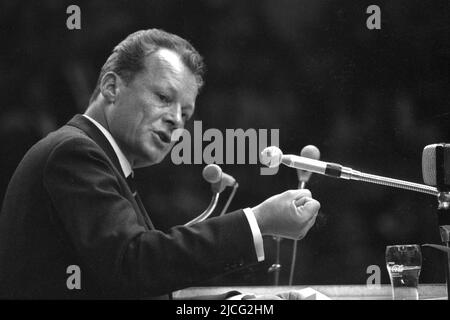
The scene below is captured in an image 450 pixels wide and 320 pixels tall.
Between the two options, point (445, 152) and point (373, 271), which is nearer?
point (445, 152)

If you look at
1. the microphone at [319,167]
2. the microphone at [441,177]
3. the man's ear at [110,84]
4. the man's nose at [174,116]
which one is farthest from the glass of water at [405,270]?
the man's ear at [110,84]

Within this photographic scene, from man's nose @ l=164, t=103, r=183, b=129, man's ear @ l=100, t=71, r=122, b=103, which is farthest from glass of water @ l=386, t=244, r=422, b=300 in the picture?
man's ear @ l=100, t=71, r=122, b=103

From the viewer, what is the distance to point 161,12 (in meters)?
2.11

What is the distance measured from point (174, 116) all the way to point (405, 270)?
652mm

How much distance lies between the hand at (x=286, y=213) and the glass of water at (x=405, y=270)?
1.03ft

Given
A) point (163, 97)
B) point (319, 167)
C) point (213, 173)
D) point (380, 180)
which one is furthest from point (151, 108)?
point (380, 180)

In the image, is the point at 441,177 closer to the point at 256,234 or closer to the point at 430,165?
the point at 430,165

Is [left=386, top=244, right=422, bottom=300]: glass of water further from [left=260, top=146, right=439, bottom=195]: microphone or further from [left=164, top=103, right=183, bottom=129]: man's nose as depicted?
[left=164, top=103, right=183, bottom=129]: man's nose

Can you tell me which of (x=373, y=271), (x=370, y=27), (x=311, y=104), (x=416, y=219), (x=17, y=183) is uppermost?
(x=370, y=27)

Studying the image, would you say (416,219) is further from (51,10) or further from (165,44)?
(51,10)

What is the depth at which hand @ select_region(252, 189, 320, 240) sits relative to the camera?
3.74 ft

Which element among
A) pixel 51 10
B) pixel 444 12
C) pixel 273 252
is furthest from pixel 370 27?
pixel 51 10
